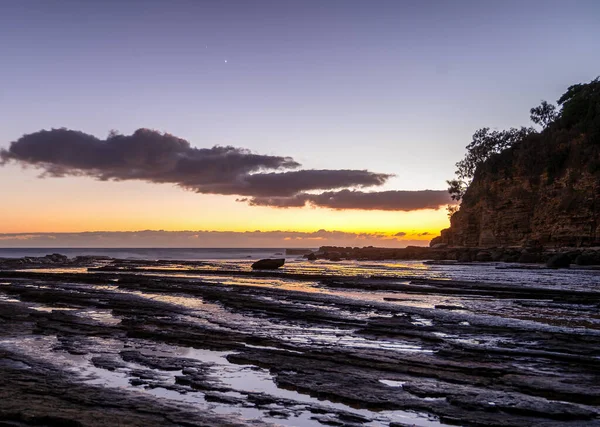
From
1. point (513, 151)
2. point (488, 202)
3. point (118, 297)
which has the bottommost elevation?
point (118, 297)

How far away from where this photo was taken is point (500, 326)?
1487 centimetres

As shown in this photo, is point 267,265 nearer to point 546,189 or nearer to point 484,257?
point 484,257

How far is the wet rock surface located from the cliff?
4433 centimetres

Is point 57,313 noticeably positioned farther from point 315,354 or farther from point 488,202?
point 488,202

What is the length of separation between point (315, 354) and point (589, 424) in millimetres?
5650

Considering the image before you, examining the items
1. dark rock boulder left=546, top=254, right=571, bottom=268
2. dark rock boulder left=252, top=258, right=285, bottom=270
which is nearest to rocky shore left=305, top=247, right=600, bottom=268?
dark rock boulder left=546, top=254, right=571, bottom=268

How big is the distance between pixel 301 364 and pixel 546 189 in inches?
2592

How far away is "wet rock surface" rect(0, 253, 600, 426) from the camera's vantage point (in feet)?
23.0

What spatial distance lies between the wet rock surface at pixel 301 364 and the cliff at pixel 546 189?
145ft

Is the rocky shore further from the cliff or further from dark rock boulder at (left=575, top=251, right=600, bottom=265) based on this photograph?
the cliff

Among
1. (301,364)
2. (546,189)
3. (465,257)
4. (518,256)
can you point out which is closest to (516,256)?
(518,256)

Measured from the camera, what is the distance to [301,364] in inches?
396

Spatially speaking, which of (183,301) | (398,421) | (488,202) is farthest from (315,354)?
(488,202)

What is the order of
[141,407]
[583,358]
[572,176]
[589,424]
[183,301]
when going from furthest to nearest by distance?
[572,176] < [183,301] < [583,358] < [141,407] < [589,424]
